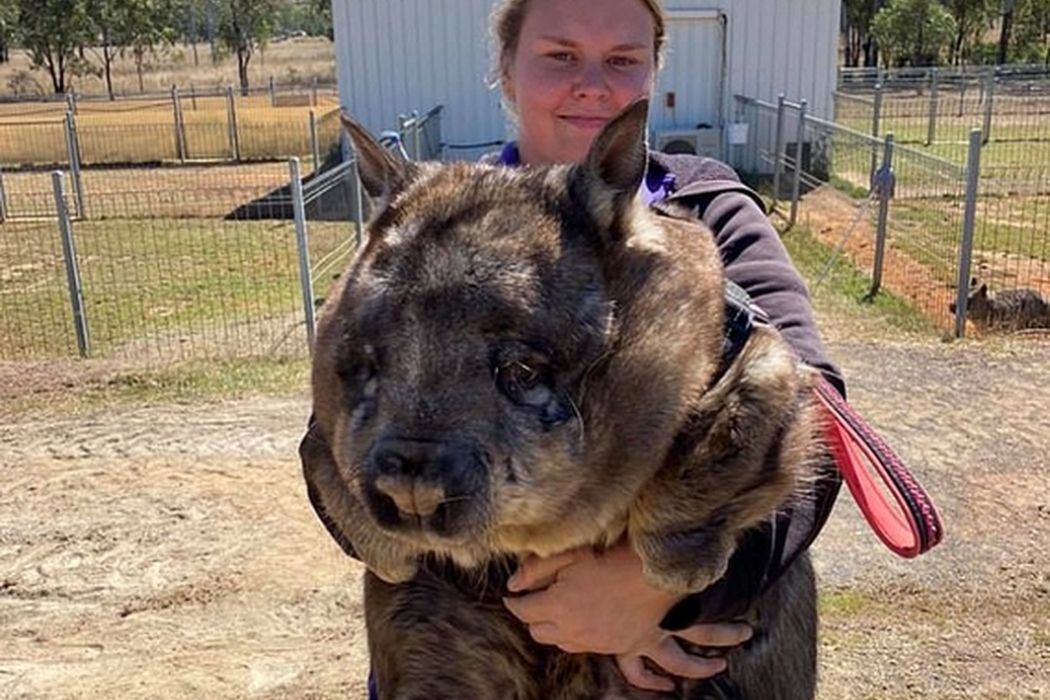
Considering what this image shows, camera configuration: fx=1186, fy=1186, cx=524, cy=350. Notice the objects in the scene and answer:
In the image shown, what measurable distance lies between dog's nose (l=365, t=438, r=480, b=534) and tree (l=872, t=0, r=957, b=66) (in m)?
43.3

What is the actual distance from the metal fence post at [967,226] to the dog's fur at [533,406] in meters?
8.81

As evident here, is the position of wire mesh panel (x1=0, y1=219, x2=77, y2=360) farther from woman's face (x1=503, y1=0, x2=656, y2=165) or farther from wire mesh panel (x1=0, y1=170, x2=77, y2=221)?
woman's face (x1=503, y1=0, x2=656, y2=165)

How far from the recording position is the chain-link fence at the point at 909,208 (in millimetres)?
12195

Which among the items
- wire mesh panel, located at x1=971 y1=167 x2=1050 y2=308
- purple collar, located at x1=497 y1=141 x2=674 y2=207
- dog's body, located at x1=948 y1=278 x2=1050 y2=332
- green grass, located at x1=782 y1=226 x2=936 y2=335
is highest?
purple collar, located at x1=497 y1=141 x2=674 y2=207

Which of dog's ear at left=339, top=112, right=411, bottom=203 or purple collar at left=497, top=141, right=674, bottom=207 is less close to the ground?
dog's ear at left=339, top=112, right=411, bottom=203

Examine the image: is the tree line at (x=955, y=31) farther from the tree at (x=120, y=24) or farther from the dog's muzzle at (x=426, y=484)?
the dog's muzzle at (x=426, y=484)

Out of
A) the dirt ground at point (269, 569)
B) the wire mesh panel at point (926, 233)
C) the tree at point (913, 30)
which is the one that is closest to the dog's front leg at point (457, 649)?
the dirt ground at point (269, 569)

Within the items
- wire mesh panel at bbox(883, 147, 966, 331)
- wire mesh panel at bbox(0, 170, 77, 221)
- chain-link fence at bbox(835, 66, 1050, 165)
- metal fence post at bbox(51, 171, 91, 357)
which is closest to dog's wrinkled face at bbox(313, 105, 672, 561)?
metal fence post at bbox(51, 171, 91, 357)

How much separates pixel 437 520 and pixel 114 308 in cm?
1236

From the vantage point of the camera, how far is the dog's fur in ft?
6.17

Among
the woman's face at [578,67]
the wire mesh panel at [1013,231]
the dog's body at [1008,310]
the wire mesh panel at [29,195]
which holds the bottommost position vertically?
the wire mesh panel at [29,195]

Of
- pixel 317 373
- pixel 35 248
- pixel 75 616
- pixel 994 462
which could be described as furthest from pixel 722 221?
pixel 35 248

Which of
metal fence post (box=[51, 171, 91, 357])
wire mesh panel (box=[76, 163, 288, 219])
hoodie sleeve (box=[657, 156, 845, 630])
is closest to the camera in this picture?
hoodie sleeve (box=[657, 156, 845, 630])

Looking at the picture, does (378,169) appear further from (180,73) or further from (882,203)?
(180,73)
